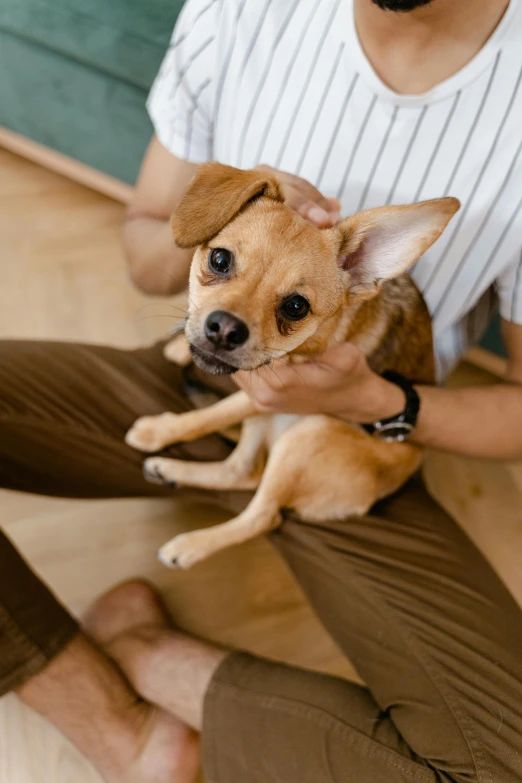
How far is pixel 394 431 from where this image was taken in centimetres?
147

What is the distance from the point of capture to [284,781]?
1226 millimetres

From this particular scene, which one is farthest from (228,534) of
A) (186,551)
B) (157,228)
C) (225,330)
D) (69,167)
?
(69,167)

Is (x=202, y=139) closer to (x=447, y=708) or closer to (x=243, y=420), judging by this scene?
(x=243, y=420)

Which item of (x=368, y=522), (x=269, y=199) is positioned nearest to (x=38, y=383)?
(x=269, y=199)

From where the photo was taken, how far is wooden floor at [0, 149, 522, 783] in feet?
5.79

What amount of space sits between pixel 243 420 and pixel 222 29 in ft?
3.06

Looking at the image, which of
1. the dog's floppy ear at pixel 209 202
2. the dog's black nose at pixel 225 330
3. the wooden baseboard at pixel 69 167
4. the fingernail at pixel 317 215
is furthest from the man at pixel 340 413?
the wooden baseboard at pixel 69 167

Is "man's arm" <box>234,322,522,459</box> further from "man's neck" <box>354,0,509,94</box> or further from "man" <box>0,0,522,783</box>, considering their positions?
"man's neck" <box>354,0,509,94</box>

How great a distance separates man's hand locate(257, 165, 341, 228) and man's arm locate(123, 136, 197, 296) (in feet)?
1.22

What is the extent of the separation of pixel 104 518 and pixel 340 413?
2.89 feet

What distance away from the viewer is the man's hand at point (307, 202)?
1.19m

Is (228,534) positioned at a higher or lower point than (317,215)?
lower

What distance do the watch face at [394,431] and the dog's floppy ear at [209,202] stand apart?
25.5 inches

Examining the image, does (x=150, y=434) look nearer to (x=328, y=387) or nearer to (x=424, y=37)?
(x=328, y=387)
